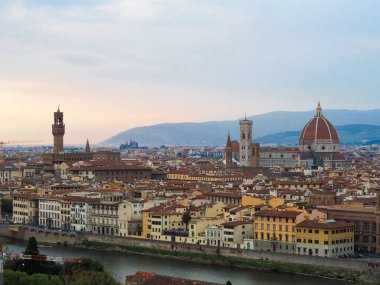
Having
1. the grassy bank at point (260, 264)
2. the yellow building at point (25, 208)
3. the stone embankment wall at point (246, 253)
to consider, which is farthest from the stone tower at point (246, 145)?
the grassy bank at point (260, 264)

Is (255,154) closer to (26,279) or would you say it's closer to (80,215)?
(80,215)

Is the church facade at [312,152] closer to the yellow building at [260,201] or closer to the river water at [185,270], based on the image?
the yellow building at [260,201]

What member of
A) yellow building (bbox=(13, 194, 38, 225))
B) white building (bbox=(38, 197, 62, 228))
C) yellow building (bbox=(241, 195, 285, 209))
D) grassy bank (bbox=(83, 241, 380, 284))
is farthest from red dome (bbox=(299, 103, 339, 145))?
grassy bank (bbox=(83, 241, 380, 284))

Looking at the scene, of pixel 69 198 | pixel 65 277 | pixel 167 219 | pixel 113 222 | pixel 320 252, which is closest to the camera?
pixel 65 277

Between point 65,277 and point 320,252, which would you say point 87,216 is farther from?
point 65,277

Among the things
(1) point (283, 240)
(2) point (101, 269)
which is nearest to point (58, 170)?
(1) point (283, 240)

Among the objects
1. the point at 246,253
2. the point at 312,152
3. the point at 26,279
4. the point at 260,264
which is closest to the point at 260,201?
the point at 246,253
